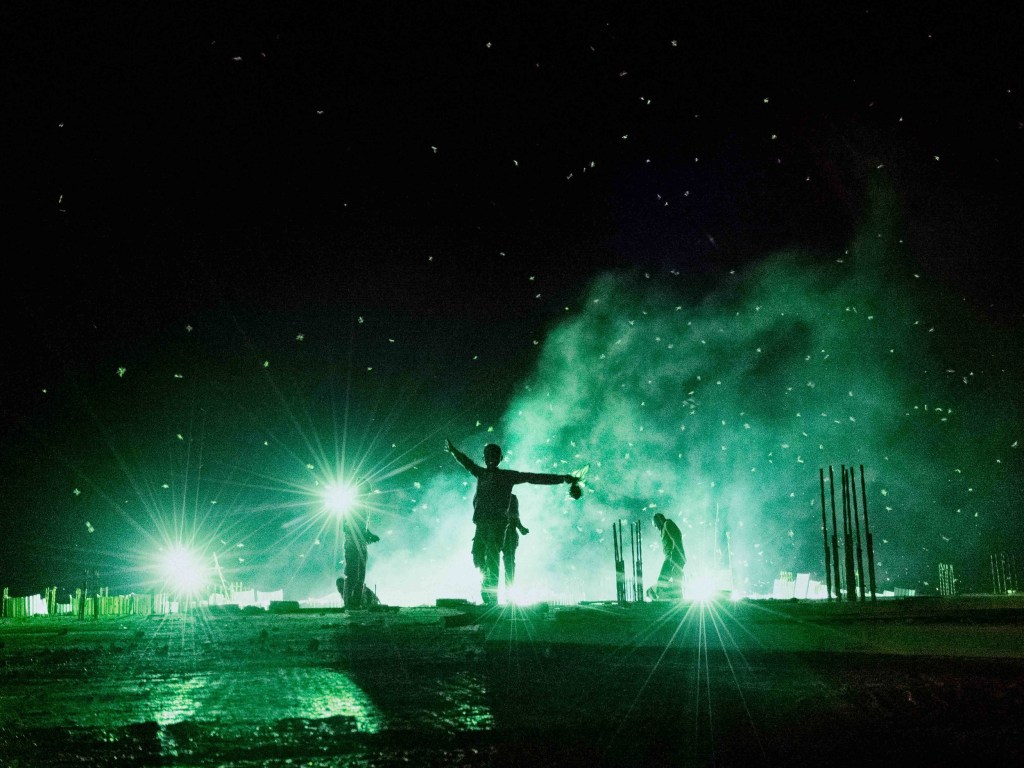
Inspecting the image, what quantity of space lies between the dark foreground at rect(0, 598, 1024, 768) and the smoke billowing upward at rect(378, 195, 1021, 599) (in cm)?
1163

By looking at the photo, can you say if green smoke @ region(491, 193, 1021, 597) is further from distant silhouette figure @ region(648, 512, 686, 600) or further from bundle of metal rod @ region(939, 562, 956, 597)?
distant silhouette figure @ region(648, 512, 686, 600)

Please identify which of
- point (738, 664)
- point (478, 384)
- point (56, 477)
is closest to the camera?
point (738, 664)

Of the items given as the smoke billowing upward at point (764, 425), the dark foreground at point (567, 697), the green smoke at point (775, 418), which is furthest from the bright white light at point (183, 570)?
the dark foreground at point (567, 697)

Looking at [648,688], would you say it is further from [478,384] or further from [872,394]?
[478,384]

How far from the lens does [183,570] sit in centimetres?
2392

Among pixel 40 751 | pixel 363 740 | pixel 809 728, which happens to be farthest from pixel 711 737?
pixel 40 751

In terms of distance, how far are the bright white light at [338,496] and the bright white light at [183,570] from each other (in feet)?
12.5

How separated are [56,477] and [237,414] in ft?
13.8

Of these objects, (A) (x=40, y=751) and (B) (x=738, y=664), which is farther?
(B) (x=738, y=664)

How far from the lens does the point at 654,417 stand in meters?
22.6

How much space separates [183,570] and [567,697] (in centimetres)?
2253

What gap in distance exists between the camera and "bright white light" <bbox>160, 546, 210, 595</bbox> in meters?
23.5

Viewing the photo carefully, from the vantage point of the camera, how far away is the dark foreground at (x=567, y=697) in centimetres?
250

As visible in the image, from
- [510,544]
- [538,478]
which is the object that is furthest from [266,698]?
[510,544]
